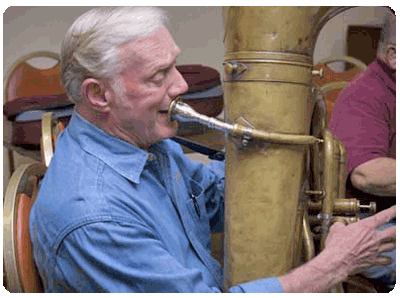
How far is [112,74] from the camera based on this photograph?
0.69 meters

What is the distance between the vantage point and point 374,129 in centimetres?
115

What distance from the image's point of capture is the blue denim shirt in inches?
24.3

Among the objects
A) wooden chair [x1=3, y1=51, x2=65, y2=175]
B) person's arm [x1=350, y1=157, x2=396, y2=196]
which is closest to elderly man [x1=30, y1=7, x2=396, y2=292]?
person's arm [x1=350, y1=157, x2=396, y2=196]

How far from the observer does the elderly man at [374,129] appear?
112cm

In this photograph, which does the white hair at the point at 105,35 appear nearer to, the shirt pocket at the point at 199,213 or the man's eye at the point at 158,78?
the man's eye at the point at 158,78

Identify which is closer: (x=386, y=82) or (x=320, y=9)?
(x=320, y=9)

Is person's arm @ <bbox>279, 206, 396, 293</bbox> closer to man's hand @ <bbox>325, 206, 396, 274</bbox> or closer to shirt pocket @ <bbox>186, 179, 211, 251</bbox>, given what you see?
man's hand @ <bbox>325, 206, 396, 274</bbox>

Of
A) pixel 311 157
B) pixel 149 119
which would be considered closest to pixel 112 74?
pixel 149 119

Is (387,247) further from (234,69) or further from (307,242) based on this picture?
(234,69)

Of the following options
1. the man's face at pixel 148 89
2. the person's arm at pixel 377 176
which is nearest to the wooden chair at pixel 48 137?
the man's face at pixel 148 89

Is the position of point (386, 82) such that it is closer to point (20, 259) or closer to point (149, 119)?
point (149, 119)
